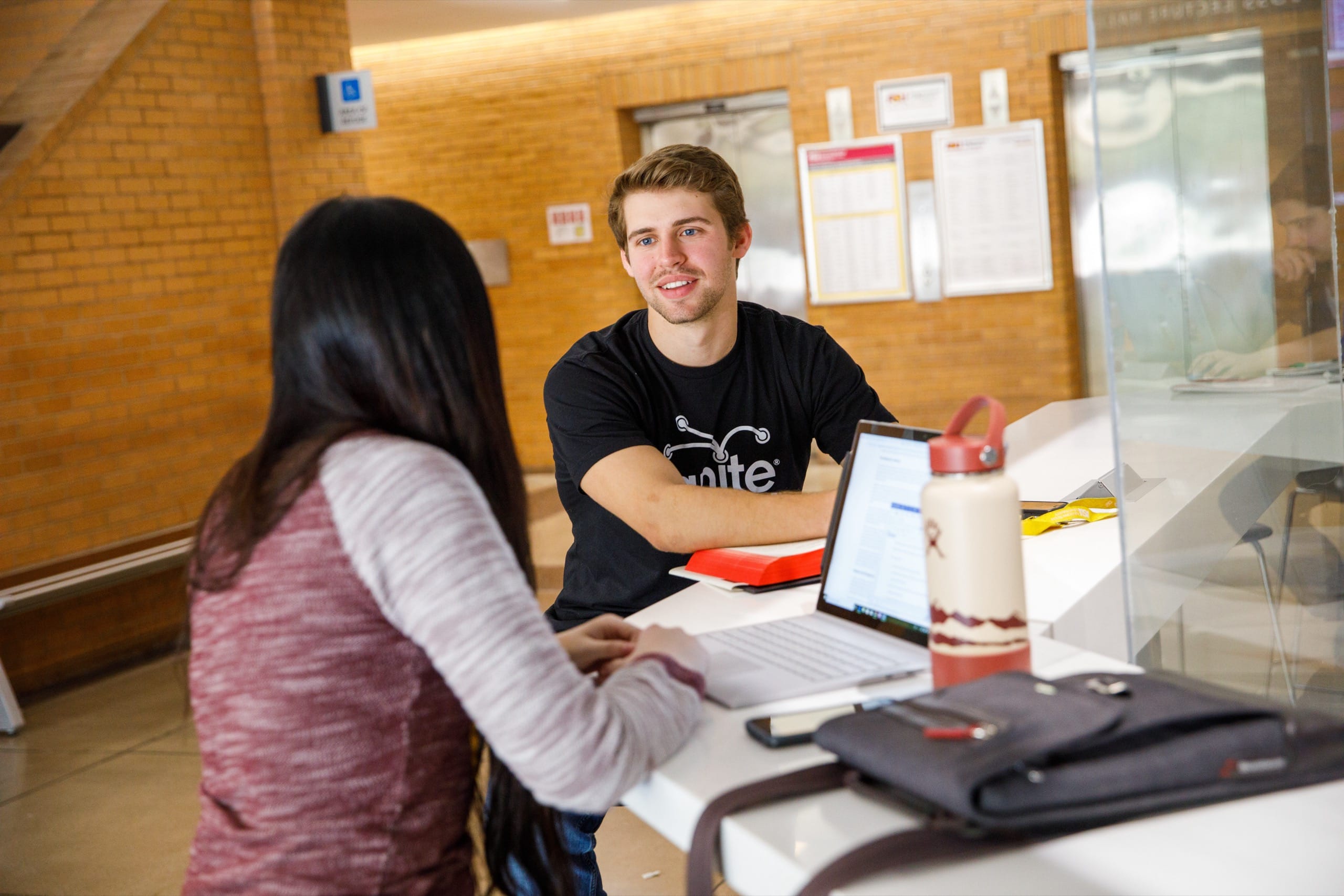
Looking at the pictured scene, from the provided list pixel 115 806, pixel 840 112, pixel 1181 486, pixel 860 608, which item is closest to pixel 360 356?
pixel 860 608

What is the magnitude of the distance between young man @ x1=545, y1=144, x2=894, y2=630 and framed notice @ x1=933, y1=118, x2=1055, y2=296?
5.10 meters

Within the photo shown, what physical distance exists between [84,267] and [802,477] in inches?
149

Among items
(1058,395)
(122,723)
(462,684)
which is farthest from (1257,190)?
(1058,395)

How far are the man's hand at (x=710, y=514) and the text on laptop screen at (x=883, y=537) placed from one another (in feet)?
1.27

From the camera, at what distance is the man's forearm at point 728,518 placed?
6.18 feet

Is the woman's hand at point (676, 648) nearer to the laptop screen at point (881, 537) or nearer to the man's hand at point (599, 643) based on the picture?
the man's hand at point (599, 643)

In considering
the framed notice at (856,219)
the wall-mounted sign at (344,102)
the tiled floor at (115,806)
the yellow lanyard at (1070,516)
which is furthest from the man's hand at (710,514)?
the framed notice at (856,219)

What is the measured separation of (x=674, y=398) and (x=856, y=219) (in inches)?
217

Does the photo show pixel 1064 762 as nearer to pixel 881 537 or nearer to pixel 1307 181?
pixel 881 537

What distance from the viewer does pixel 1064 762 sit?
2.99 feet

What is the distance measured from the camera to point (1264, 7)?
1.46m

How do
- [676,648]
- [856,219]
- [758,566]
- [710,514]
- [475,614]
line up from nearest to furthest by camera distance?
[475,614], [676,648], [758,566], [710,514], [856,219]

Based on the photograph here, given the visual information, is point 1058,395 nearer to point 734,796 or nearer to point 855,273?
point 855,273

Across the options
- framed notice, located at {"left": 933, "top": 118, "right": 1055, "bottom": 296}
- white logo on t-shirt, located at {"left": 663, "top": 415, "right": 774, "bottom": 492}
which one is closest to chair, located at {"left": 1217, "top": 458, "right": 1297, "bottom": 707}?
white logo on t-shirt, located at {"left": 663, "top": 415, "right": 774, "bottom": 492}
